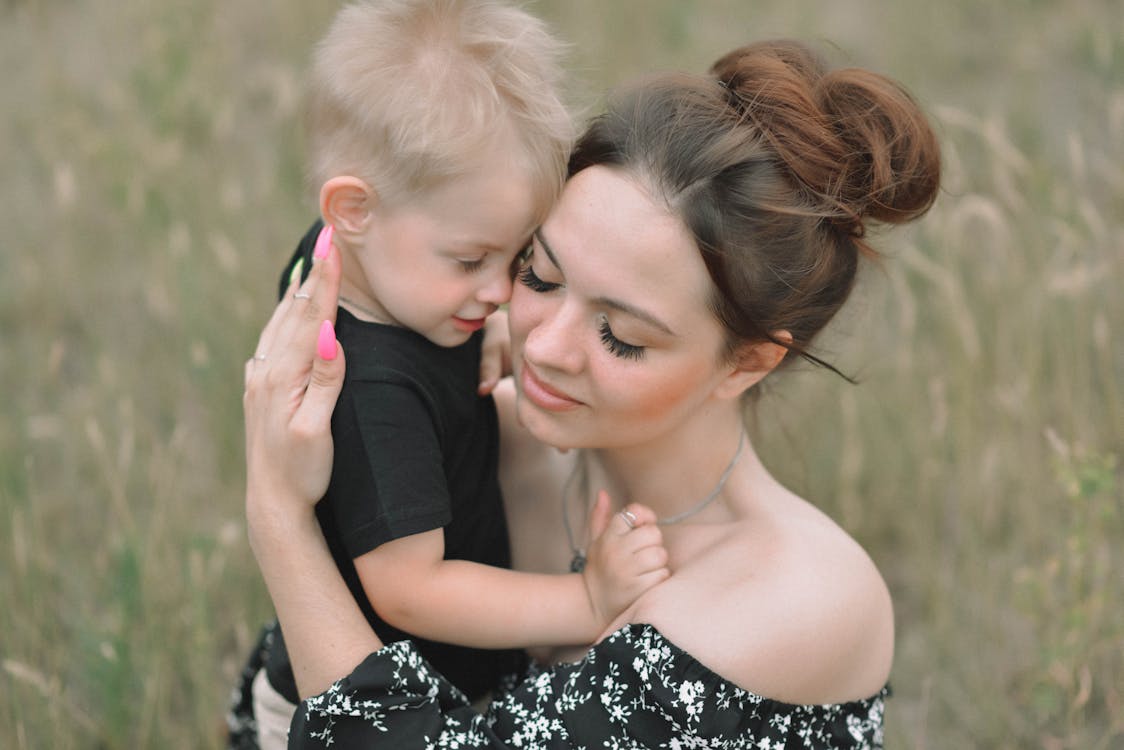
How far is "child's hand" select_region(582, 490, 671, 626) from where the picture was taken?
222 cm

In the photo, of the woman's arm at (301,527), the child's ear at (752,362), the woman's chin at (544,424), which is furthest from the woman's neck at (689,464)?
the woman's arm at (301,527)

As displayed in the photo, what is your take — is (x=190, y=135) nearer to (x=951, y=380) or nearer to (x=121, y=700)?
(x=121, y=700)

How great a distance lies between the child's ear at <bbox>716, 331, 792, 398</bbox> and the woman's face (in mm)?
56

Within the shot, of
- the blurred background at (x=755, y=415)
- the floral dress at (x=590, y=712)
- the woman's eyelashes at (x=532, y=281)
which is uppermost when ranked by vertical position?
the woman's eyelashes at (x=532, y=281)

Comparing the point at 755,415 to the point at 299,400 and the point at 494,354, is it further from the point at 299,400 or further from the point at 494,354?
the point at 299,400

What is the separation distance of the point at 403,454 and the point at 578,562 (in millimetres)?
654

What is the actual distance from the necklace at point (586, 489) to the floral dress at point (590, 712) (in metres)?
0.39

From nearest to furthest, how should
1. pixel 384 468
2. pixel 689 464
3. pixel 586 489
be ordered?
1. pixel 384 468
2. pixel 689 464
3. pixel 586 489

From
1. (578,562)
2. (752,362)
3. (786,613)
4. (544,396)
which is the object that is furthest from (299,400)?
(786,613)

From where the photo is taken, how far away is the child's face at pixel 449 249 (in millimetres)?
2062

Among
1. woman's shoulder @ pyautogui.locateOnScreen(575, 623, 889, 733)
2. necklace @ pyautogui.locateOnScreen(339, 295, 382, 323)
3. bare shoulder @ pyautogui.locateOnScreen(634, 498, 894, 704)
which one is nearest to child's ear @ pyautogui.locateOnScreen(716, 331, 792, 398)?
bare shoulder @ pyautogui.locateOnScreen(634, 498, 894, 704)

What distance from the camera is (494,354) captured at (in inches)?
96.7

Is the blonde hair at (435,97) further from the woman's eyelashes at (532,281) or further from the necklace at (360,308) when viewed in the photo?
the necklace at (360,308)

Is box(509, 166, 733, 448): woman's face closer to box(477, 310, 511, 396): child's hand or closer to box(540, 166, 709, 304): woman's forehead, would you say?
box(540, 166, 709, 304): woman's forehead
